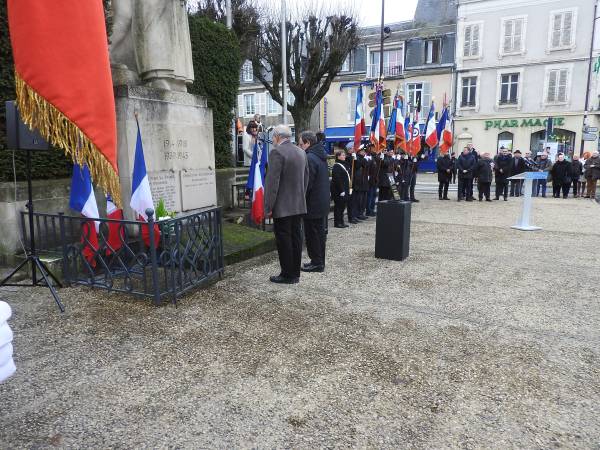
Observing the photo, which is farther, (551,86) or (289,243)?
(551,86)

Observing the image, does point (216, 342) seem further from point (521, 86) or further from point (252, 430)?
point (521, 86)

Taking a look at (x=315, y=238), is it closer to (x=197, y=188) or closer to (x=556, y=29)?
(x=197, y=188)

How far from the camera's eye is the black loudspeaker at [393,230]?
5992 mm

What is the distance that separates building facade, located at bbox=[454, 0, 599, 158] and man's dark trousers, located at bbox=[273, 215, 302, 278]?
26494 mm

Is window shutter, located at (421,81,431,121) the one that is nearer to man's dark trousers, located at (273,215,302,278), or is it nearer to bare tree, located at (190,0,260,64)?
bare tree, located at (190,0,260,64)

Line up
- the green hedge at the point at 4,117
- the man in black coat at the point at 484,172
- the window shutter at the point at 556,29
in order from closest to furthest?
the green hedge at the point at 4,117
the man in black coat at the point at 484,172
the window shutter at the point at 556,29

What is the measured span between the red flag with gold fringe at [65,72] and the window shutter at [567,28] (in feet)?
104

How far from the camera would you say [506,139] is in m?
29.7

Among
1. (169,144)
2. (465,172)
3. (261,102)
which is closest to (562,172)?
(465,172)

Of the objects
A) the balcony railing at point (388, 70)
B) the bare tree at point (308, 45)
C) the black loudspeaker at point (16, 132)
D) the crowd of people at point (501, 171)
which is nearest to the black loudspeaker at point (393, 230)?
the black loudspeaker at point (16, 132)

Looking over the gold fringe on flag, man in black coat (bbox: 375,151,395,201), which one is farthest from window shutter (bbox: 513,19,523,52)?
the gold fringe on flag

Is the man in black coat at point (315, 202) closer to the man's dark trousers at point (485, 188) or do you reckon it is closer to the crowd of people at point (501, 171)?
the crowd of people at point (501, 171)

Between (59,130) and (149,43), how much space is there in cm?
315

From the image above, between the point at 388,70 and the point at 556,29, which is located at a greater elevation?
the point at 556,29
